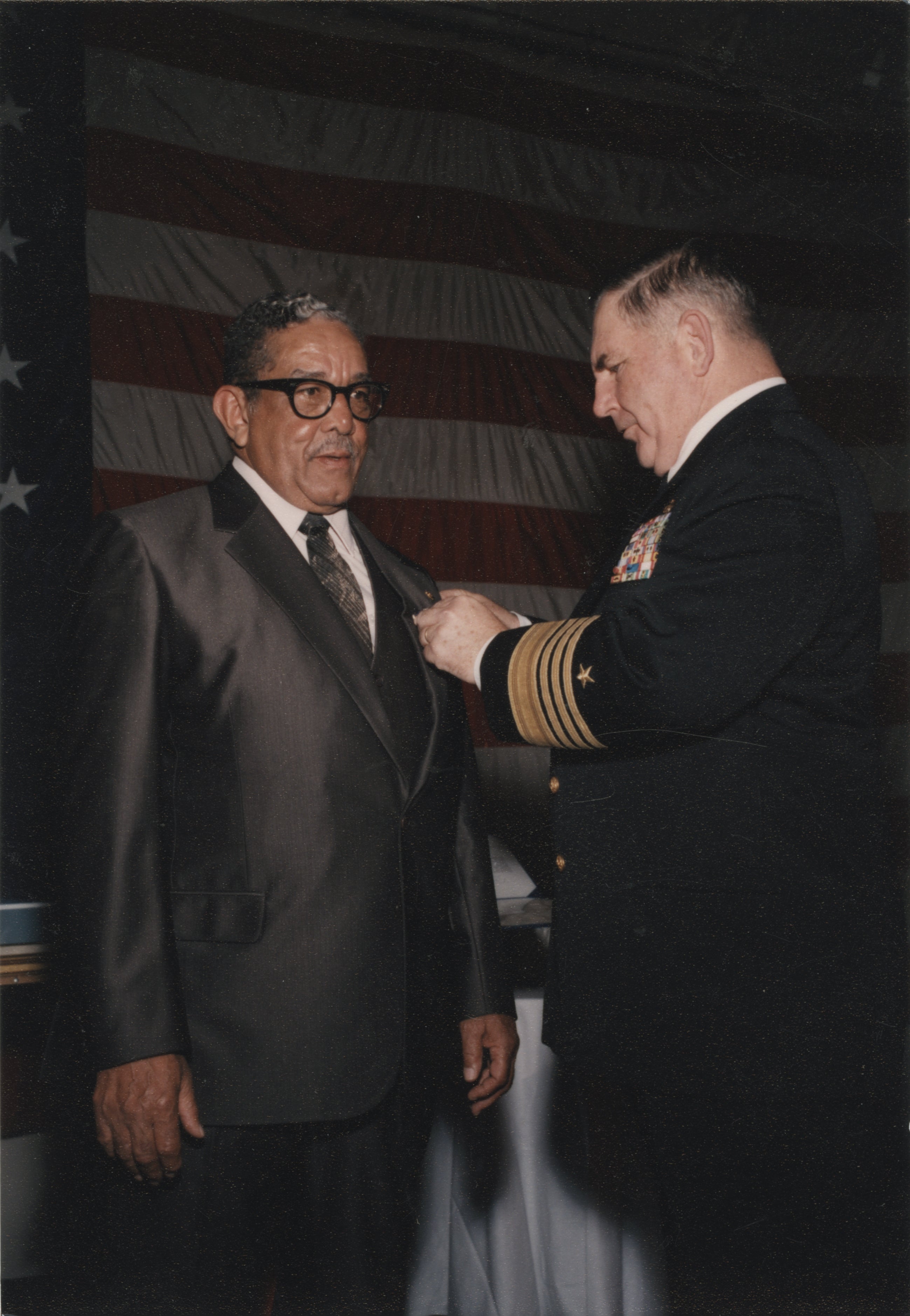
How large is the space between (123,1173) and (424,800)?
65 centimetres

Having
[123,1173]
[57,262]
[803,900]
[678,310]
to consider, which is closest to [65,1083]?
[123,1173]

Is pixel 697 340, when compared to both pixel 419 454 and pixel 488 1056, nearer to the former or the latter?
pixel 488 1056

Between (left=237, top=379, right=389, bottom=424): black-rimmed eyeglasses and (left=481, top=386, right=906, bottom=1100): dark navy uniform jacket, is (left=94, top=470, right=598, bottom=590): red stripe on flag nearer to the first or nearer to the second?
(left=237, top=379, right=389, bottom=424): black-rimmed eyeglasses

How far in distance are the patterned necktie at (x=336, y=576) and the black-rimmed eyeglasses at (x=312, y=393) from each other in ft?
0.56

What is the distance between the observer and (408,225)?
3.19 meters

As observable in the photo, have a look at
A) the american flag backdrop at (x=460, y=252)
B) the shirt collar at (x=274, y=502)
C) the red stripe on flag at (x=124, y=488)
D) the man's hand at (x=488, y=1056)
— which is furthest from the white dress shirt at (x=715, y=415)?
the american flag backdrop at (x=460, y=252)

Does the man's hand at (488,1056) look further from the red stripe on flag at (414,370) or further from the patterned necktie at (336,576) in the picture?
the red stripe on flag at (414,370)

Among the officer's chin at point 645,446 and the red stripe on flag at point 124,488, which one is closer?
the officer's chin at point 645,446

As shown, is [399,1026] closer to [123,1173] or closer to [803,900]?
[123,1173]

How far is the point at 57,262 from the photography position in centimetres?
264

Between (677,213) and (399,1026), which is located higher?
(677,213)

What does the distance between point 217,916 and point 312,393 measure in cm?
84

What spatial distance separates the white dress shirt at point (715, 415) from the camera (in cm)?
137

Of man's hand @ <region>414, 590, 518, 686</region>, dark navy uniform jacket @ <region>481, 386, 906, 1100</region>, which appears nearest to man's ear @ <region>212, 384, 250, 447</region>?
man's hand @ <region>414, 590, 518, 686</region>
